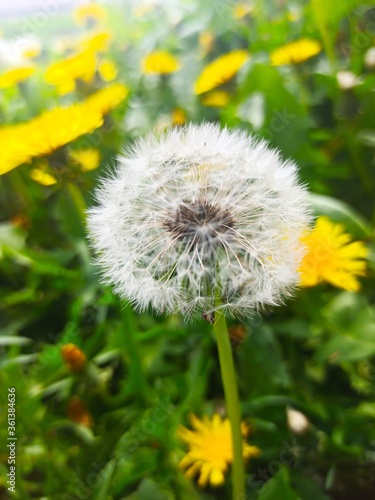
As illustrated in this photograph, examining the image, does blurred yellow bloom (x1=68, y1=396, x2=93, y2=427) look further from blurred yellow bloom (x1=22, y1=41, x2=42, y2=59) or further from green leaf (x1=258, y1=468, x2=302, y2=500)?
blurred yellow bloom (x1=22, y1=41, x2=42, y2=59)

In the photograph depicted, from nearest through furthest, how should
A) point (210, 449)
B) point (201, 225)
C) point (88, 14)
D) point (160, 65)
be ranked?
point (201, 225) → point (210, 449) → point (160, 65) → point (88, 14)

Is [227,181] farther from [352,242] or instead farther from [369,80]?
[369,80]

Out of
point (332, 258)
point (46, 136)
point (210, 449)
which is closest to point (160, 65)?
point (46, 136)

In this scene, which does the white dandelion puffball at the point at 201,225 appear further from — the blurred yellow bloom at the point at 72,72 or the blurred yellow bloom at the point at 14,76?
the blurred yellow bloom at the point at 14,76

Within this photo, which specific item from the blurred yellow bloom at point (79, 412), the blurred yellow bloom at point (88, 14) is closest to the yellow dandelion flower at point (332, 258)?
the blurred yellow bloom at point (79, 412)

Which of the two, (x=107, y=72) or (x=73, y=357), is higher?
(x=107, y=72)

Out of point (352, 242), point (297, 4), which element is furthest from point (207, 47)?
point (352, 242)

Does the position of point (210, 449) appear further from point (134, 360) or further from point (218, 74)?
point (218, 74)
